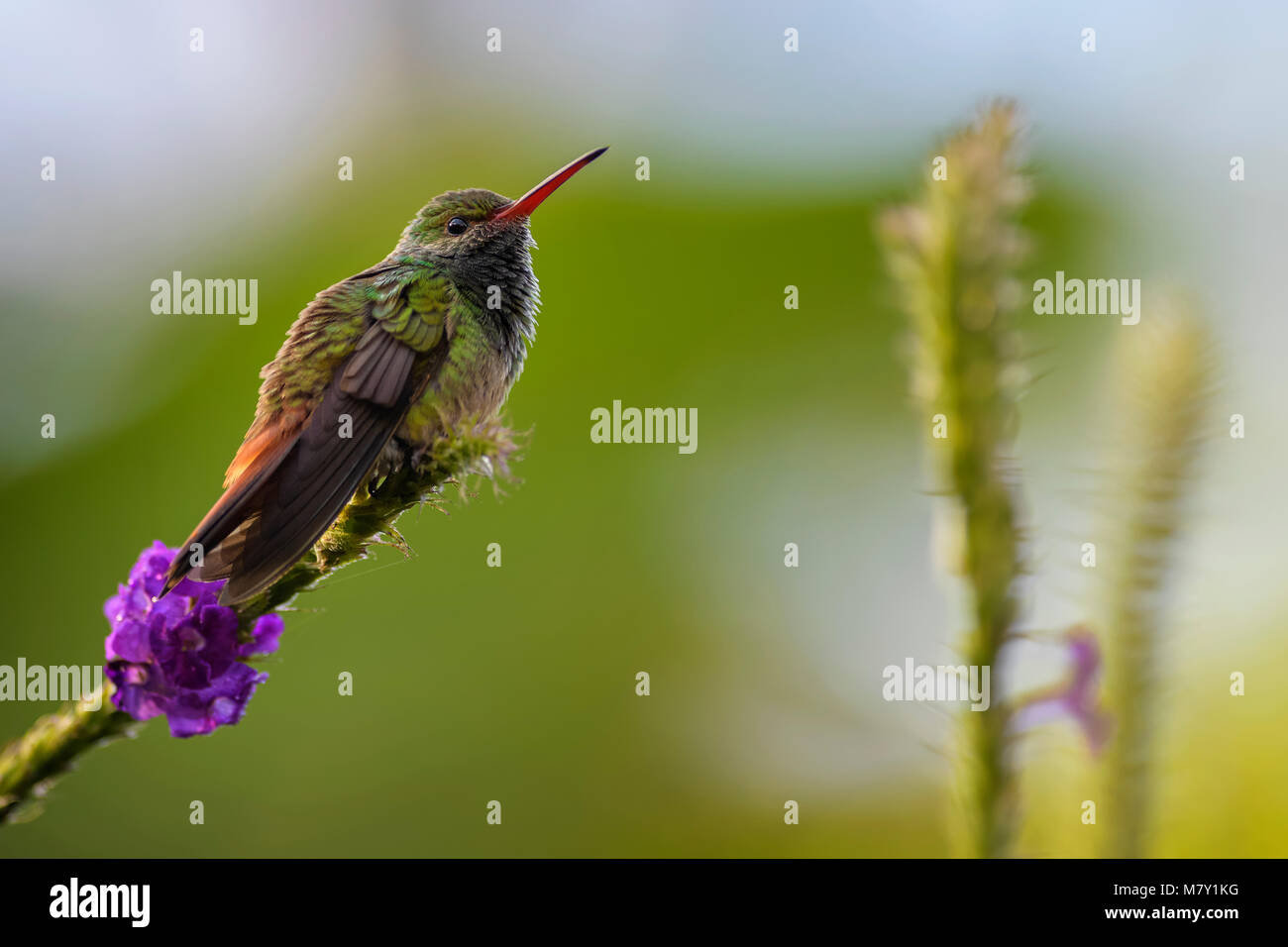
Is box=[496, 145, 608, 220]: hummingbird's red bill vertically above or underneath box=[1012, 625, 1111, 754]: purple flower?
above

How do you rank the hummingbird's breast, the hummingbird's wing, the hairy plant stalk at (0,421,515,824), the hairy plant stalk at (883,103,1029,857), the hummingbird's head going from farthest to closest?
the hummingbird's head < the hummingbird's breast < the hummingbird's wing < the hairy plant stalk at (0,421,515,824) < the hairy plant stalk at (883,103,1029,857)

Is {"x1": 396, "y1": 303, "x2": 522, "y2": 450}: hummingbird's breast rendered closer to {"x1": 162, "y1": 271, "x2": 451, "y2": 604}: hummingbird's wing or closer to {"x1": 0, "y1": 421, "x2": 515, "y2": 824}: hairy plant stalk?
{"x1": 162, "y1": 271, "x2": 451, "y2": 604}: hummingbird's wing

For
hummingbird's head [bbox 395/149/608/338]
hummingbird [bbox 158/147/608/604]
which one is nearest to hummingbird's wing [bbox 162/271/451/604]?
hummingbird [bbox 158/147/608/604]

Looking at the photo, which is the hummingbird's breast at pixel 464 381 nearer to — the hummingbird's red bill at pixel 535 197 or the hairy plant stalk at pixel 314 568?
the hummingbird's red bill at pixel 535 197

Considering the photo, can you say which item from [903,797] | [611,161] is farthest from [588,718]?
[611,161]

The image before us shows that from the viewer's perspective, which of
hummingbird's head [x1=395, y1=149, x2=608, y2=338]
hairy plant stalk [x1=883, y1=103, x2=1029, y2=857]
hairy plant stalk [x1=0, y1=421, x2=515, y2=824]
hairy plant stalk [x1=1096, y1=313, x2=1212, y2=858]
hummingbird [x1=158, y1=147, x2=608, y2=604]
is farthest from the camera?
hummingbird's head [x1=395, y1=149, x2=608, y2=338]

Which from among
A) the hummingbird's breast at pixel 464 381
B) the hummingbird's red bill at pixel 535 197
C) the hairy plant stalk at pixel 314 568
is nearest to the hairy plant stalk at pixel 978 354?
the hairy plant stalk at pixel 314 568

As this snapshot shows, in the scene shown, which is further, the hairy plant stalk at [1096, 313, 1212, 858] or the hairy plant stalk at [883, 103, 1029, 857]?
the hairy plant stalk at [1096, 313, 1212, 858]
